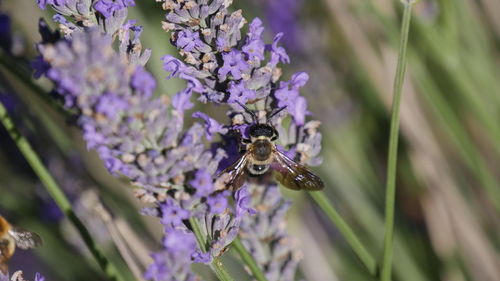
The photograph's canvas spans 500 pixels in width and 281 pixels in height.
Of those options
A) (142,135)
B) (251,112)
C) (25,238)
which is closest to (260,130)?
(251,112)

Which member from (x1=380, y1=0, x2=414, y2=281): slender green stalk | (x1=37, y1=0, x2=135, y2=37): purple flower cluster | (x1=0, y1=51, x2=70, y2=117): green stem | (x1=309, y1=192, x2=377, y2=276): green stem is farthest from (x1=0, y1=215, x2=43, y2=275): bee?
(x1=380, y1=0, x2=414, y2=281): slender green stalk

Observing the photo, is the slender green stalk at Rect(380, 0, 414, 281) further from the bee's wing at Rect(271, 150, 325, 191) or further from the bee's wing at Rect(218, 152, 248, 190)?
the bee's wing at Rect(218, 152, 248, 190)

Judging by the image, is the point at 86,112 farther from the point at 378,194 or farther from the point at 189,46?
the point at 378,194

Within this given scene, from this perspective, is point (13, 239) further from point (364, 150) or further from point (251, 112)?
point (364, 150)

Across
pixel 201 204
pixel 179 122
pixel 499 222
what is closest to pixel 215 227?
pixel 201 204

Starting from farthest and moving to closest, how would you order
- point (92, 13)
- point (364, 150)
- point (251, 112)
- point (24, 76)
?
point (364, 150)
point (24, 76)
point (251, 112)
point (92, 13)

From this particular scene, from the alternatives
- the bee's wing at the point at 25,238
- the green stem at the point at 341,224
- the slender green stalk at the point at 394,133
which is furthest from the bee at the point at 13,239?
the slender green stalk at the point at 394,133
